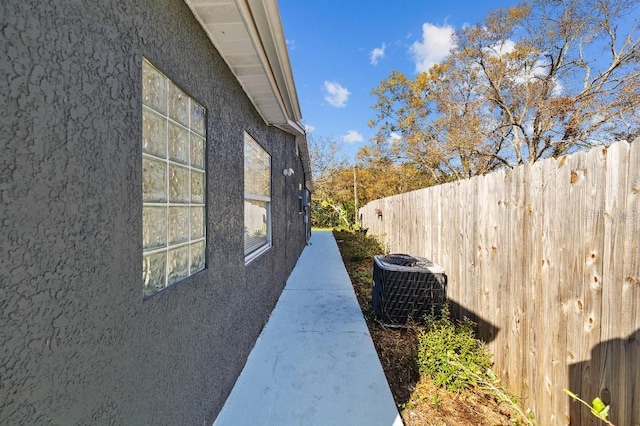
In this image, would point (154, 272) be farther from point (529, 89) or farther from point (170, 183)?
point (529, 89)

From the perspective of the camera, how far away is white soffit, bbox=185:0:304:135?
→ 252 centimetres

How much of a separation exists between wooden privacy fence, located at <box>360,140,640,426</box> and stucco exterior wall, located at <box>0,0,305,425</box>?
9.70 feet

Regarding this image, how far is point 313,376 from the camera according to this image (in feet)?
11.7

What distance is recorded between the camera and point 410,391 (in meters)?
3.40

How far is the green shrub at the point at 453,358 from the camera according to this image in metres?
3.39

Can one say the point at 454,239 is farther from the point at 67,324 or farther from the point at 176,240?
the point at 67,324

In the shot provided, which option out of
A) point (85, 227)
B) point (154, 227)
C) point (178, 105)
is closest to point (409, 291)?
point (154, 227)

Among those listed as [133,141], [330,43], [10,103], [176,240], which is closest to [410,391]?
[176,240]

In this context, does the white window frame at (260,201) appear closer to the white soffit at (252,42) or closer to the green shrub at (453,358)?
the white soffit at (252,42)

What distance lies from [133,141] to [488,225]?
3.84 metres

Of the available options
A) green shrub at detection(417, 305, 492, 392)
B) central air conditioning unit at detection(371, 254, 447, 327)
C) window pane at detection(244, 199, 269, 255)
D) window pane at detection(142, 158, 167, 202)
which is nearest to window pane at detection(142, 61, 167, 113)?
window pane at detection(142, 158, 167, 202)

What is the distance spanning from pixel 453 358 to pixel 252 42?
3.89 metres

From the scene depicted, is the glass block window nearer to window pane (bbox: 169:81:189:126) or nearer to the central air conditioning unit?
window pane (bbox: 169:81:189:126)

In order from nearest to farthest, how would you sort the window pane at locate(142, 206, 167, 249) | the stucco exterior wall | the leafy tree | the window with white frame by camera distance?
the stucco exterior wall
the window pane at locate(142, 206, 167, 249)
the window with white frame
the leafy tree
